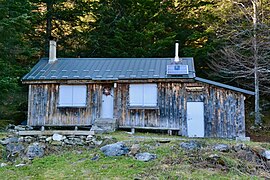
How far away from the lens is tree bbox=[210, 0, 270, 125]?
16.1 meters

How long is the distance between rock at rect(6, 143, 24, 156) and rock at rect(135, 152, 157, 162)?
369 centimetres

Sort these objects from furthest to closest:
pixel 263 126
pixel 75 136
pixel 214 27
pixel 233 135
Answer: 1. pixel 214 27
2. pixel 263 126
3. pixel 233 135
4. pixel 75 136

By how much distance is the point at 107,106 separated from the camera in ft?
44.5

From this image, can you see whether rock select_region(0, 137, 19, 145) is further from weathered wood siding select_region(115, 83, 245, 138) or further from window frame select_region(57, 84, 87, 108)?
weathered wood siding select_region(115, 83, 245, 138)

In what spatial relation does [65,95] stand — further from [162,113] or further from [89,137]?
[162,113]

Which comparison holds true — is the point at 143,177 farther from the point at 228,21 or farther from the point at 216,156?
the point at 228,21

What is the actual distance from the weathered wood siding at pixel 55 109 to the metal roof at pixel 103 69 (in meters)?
0.53

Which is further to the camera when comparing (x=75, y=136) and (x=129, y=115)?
(x=129, y=115)

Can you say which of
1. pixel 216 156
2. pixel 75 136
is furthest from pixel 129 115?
pixel 216 156

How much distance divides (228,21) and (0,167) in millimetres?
14693

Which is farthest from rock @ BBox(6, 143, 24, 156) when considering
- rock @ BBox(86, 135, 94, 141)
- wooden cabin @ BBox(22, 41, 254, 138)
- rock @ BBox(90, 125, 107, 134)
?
wooden cabin @ BBox(22, 41, 254, 138)

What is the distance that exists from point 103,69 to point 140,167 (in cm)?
767

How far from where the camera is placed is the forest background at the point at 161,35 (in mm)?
16406

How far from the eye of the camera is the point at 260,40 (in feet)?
53.8
